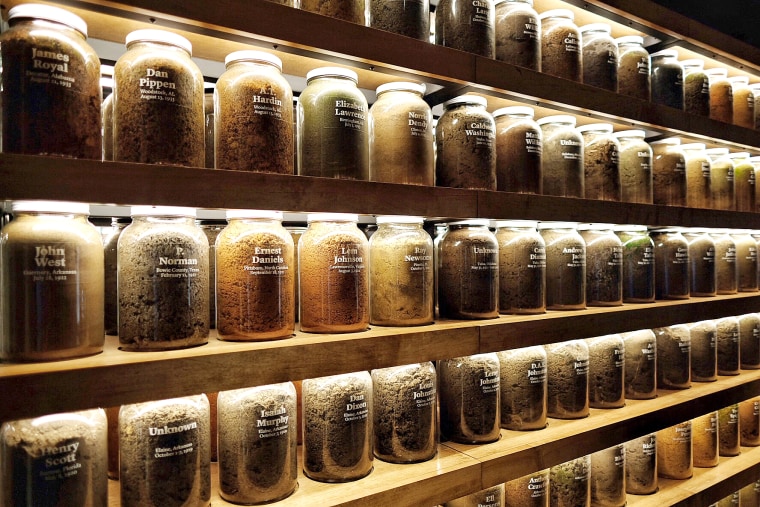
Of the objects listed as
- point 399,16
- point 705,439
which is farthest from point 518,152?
point 705,439

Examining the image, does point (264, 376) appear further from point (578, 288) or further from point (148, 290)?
point (578, 288)

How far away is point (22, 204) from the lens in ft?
2.78

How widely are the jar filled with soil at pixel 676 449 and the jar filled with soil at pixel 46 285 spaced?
5.53 feet

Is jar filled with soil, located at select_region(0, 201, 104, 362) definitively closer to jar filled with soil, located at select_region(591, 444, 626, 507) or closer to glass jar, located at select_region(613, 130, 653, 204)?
jar filled with soil, located at select_region(591, 444, 626, 507)

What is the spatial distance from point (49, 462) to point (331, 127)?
0.75 m

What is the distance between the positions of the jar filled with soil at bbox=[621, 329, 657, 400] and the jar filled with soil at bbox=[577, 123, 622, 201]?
45cm

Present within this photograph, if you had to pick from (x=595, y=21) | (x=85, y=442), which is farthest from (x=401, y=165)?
(x=595, y=21)

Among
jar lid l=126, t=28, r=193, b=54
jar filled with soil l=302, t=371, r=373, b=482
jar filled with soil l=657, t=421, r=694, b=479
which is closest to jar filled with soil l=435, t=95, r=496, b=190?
jar filled with soil l=302, t=371, r=373, b=482

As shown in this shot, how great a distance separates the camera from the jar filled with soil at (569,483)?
1.46 meters

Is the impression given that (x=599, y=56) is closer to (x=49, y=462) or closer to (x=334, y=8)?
(x=334, y=8)

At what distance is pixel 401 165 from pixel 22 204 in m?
0.72

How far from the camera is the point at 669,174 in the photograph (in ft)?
5.91

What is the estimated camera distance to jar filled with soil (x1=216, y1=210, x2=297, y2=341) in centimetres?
102

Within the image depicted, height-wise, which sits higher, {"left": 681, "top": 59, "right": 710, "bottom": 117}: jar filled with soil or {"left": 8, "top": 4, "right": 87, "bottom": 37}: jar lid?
{"left": 681, "top": 59, "right": 710, "bottom": 117}: jar filled with soil
